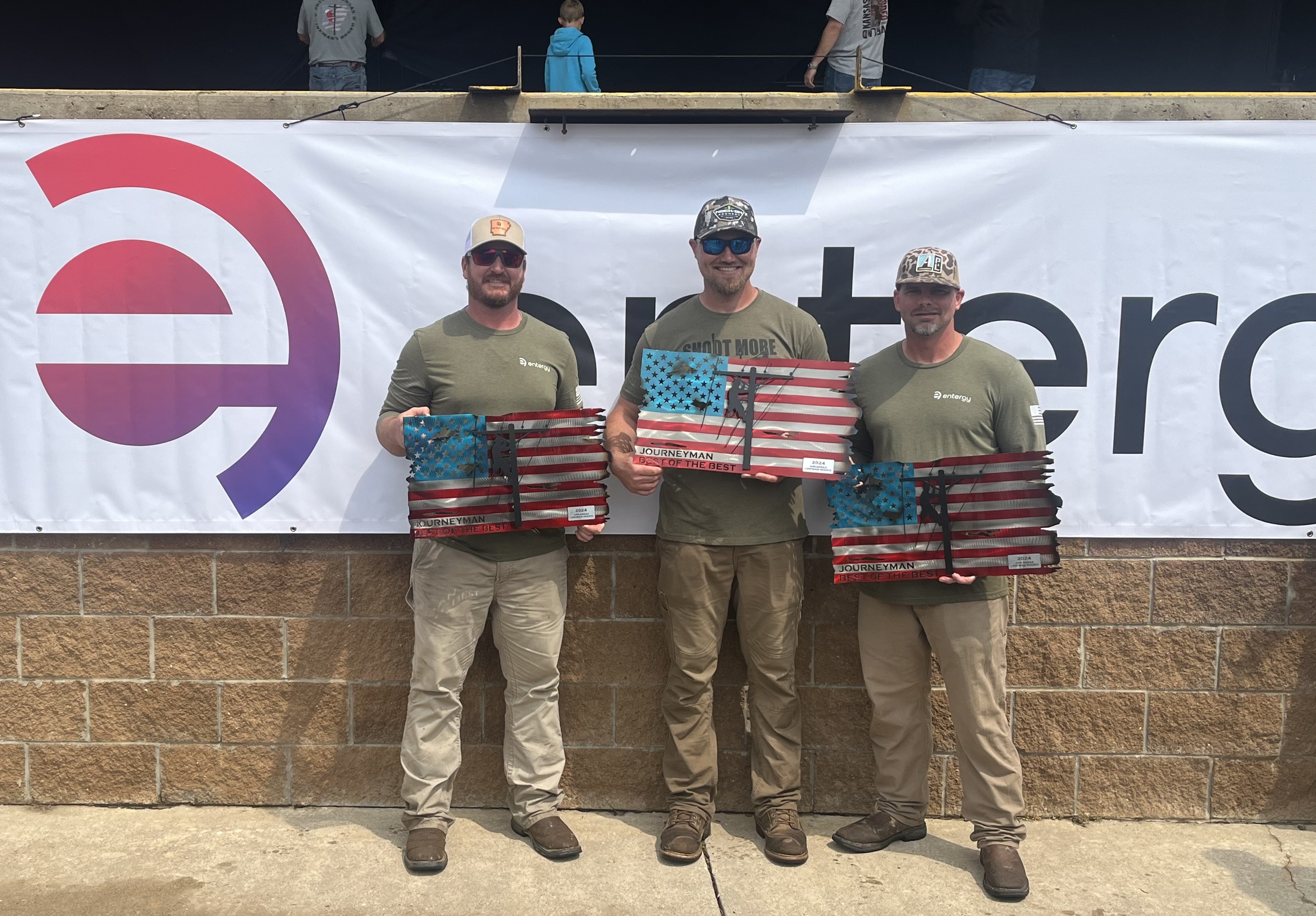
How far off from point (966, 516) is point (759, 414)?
788mm

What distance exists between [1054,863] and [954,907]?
57cm

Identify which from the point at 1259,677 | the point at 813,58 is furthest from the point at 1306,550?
the point at 813,58

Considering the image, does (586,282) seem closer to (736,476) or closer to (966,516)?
(736,476)

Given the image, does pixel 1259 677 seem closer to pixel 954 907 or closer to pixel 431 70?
pixel 954 907

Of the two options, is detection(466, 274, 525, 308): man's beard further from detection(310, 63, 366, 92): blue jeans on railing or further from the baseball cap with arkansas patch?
detection(310, 63, 366, 92): blue jeans on railing

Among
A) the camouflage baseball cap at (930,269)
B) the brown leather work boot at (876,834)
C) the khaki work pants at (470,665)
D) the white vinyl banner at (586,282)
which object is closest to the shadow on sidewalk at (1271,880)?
the brown leather work boot at (876,834)

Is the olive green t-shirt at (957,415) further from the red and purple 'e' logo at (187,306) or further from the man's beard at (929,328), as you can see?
the red and purple 'e' logo at (187,306)

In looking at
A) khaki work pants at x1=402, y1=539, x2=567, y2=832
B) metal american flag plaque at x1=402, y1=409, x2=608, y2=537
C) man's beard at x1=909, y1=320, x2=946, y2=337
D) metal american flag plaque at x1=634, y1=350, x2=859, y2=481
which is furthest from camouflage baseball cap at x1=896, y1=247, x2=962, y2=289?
khaki work pants at x1=402, y1=539, x2=567, y2=832

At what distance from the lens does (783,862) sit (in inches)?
142

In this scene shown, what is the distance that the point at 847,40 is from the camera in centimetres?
→ 557

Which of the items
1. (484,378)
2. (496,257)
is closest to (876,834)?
(484,378)

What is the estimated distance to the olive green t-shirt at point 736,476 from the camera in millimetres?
3629

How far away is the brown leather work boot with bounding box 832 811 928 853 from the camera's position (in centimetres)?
371

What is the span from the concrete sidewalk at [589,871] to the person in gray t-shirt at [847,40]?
3.76 metres
